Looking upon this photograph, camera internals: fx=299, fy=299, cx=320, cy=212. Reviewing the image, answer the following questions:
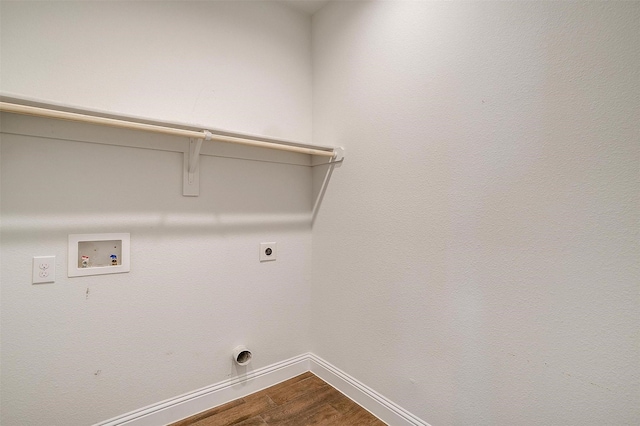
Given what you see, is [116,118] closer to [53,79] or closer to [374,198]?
[53,79]

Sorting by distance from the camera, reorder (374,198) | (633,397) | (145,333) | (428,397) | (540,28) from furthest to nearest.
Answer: (374,198)
(145,333)
(428,397)
(540,28)
(633,397)

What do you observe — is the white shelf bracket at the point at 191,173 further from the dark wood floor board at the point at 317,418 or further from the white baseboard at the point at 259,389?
the dark wood floor board at the point at 317,418

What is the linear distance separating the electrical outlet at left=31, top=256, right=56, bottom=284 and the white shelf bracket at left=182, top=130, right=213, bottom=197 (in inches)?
23.3

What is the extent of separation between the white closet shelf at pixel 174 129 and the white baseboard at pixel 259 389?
1.06m

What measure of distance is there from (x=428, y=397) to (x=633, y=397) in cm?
70

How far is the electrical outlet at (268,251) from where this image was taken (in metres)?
1.80

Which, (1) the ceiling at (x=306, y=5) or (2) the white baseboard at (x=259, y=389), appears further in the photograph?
(1) the ceiling at (x=306, y=5)

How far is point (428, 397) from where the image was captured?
4.37ft

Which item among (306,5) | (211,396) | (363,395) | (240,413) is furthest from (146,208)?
(306,5)

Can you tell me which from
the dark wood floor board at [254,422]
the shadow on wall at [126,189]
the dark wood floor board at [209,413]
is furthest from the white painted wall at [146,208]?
the dark wood floor board at [254,422]

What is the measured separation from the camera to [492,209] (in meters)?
1.14

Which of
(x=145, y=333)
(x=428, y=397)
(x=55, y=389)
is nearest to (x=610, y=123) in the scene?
(x=428, y=397)

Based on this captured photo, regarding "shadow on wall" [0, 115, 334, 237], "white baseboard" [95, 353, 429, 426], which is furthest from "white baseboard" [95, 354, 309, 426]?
"shadow on wall" [0, 115, 334, 237]

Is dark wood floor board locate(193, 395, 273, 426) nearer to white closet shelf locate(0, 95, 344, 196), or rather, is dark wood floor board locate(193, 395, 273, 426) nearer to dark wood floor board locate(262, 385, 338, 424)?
dark wood floor board locate(262, 385, 338, 424)
